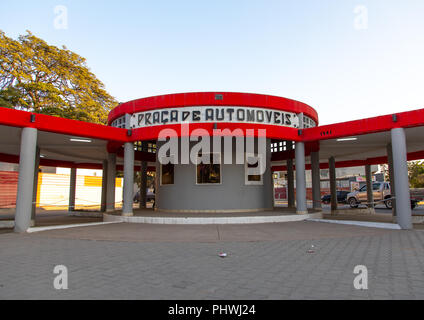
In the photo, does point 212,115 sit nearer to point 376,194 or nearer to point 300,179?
point 300,179

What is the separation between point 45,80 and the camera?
28250 mm

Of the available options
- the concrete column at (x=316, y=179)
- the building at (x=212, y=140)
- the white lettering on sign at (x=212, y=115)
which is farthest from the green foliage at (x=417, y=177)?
the white lettering on sign at (x=212, y=115)

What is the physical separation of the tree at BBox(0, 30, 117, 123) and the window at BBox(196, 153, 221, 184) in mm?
19963

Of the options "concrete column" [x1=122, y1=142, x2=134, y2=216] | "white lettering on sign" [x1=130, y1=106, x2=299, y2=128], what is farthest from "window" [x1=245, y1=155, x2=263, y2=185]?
"concrete column" [x1=122, y1=142, x2=134, y2=216]

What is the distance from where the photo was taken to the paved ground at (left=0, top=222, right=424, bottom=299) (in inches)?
144

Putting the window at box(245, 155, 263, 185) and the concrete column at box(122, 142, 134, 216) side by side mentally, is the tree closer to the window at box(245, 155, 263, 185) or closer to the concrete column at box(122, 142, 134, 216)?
the concrete column at box(122, 142, 134, 216)

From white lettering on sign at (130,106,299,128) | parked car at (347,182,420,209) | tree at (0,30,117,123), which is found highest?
tree at (0,30,117,123)

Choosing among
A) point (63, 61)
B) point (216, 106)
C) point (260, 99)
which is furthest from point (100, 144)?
point (63, 61)

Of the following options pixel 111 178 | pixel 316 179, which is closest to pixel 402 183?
pixel 316 179

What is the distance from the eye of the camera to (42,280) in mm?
4156

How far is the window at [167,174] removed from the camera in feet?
47.3

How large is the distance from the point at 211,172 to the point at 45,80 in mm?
24121

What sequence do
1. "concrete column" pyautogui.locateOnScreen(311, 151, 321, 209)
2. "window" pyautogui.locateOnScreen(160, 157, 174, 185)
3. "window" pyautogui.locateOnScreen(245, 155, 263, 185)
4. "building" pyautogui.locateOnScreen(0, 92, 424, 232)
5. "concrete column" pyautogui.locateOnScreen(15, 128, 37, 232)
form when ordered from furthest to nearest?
"concrete column" pyautogui.locateOnScreen(311, 151, 321, 209) → "window" pyautogui.locateOnScreen(160, 157, 174, 185) → "window" pyautogui.locateOnScreen(245, 155, 263, 185) → "building" pyautogui.locateOnScreen(0, 92, 424, 232) → "concrete column" pyautogui.locateOnScreen(15, 128, 37, 232)
